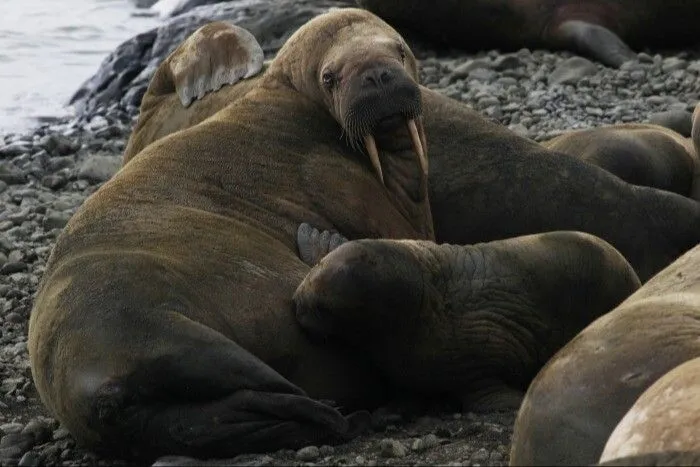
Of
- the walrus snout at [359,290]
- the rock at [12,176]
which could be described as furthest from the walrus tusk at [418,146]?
the rock at [12,176]

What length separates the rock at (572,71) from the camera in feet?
36.8

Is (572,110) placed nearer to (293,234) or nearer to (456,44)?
(456,44)

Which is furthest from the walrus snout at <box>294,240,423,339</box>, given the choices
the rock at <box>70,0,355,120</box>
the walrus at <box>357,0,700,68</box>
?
the rock at <box>70,0,355,120</box>

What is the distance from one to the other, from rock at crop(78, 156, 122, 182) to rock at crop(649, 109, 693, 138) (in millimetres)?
3401

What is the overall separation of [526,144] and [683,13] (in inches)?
212

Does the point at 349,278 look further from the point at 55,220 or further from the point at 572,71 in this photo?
the point at 572,71

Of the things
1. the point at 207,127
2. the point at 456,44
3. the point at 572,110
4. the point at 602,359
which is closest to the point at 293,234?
the point at 207,127

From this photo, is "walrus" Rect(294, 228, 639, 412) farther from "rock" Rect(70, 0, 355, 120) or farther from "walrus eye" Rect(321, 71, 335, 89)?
"rock" Rect(70, 0, 355, 120)

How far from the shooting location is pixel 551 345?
19.5 ft

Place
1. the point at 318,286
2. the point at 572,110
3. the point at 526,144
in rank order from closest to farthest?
the point at 318,286 → the point at 526,144 → the point at 572,110

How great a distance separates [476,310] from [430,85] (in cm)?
569

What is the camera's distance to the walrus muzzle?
21.5 ft

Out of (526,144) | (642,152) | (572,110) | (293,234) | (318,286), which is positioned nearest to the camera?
(318,286)

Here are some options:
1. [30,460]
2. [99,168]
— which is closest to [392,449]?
[30,460]
